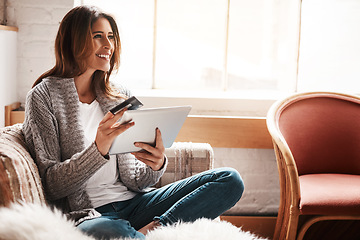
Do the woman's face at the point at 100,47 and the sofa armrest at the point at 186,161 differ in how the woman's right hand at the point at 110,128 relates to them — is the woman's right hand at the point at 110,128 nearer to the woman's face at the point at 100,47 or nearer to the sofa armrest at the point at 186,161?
the woman's face at the point at 100,47

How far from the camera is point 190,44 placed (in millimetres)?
2848

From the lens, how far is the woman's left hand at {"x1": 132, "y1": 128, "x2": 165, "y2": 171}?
1.61m

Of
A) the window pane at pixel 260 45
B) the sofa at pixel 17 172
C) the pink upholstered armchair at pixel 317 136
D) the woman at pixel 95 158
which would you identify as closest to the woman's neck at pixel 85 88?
the woman at pixel 95 158

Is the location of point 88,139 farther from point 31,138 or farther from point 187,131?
point 187,131

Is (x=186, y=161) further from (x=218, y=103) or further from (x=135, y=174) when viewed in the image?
(x=218, y=103)

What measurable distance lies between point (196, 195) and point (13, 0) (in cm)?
152

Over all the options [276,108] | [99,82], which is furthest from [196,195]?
[276,108]

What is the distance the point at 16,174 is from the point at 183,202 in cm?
61

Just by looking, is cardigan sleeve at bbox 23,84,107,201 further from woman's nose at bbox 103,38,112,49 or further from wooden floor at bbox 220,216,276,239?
wooden floor at bbox 220,216,276,239

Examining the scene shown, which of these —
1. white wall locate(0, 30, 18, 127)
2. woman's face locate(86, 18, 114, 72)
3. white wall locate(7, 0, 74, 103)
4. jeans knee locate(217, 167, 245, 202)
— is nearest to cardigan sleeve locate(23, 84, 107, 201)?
woman's face locate(86, 18, 114, 72)

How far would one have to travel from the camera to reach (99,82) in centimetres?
188

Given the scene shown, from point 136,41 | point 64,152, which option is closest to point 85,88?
point 64,152

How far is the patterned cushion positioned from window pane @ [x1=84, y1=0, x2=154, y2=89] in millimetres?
1292

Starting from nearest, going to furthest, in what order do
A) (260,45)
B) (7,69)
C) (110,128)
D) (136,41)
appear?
(110,128), (7,69), (136,41), (260,45)
